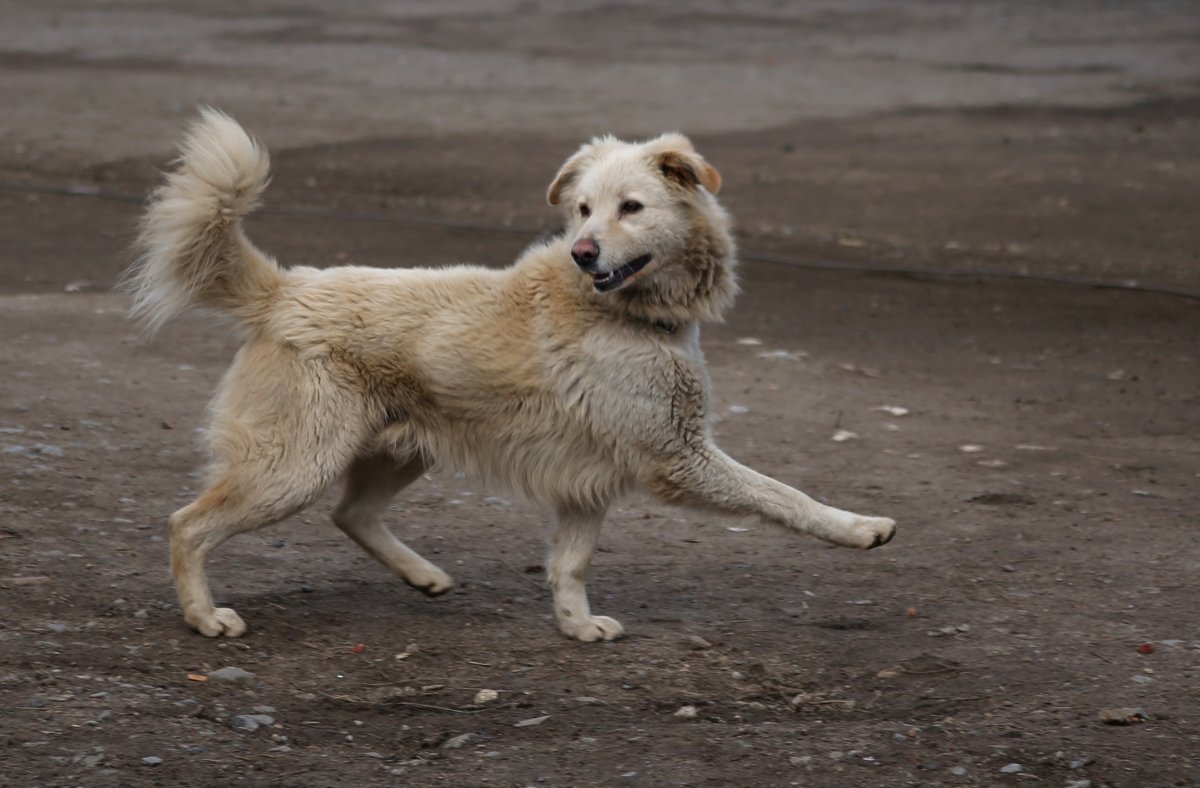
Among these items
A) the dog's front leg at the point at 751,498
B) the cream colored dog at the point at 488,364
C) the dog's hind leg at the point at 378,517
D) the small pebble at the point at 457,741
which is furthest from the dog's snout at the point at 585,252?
the small pebble at the point at 457,741

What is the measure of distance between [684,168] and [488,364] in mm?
906

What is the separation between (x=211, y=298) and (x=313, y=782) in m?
1.77

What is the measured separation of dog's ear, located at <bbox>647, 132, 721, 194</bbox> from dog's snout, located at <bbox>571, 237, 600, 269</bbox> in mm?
413

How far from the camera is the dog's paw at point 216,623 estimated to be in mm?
5148

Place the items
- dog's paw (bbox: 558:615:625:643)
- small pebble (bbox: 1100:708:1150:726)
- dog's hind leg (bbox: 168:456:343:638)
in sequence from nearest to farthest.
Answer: small pebble (bbox: 1100:708:1150:726), dog's hind leg (bbox: 168:456:343:638), dog's paw (bbox: 558:615:625:643)

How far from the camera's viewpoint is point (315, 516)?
6.62 meters

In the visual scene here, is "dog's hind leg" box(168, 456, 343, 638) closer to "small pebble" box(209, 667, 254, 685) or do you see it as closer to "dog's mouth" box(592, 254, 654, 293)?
"small pebble" box(209, 667, 254, 685)

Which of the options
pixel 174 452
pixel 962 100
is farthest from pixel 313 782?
pixel 962 100

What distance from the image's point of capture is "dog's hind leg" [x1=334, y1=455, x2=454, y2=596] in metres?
5.64

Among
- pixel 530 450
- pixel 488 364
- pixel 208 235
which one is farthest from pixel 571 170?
→ pixel 208 235

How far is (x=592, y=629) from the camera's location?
5352 millimetres

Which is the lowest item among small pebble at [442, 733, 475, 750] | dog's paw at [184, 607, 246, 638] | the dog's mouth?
small pebble at [442, 733, 475, 750]

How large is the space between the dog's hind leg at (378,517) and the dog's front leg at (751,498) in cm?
89

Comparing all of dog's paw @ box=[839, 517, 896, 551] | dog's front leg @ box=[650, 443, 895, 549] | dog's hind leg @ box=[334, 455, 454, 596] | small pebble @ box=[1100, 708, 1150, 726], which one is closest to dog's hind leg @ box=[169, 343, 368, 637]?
dog's hind leg @ box=[334, 455, 454, 596]
